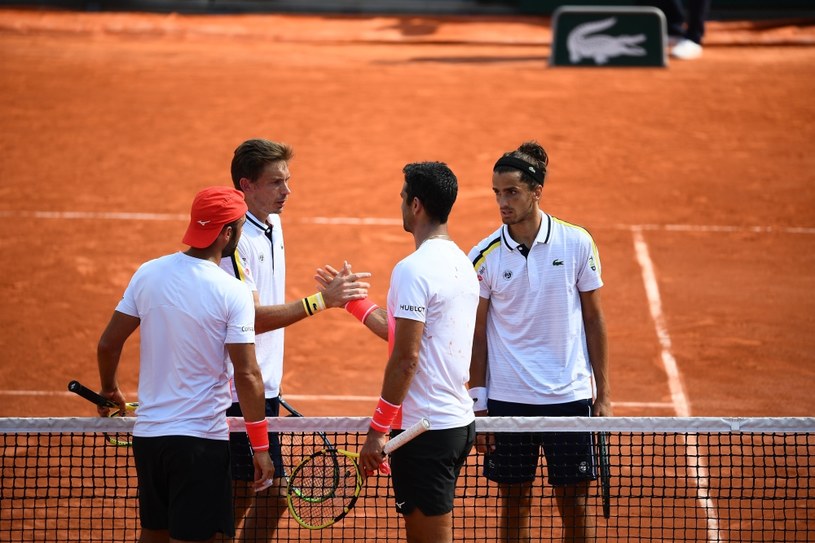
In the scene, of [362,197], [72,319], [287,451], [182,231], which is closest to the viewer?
[287,451]

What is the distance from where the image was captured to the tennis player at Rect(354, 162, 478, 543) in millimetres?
4359

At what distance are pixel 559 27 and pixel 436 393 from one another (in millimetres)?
14967

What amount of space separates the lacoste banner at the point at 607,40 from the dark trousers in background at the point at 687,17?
102 cm

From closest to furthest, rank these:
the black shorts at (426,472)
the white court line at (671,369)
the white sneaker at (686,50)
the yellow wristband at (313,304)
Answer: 1. the black shorts at (426,472)
2. the yellow wristband at (313,304)
3. the white court line at (671,369)
4. the white sneaker at (686,50)

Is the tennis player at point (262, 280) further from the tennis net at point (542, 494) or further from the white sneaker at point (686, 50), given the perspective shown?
the white sneaker at point (686, 50)

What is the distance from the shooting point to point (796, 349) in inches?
387

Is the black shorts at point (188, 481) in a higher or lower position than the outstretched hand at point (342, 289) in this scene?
lower

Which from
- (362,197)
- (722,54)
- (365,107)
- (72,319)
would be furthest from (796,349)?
(722,54)

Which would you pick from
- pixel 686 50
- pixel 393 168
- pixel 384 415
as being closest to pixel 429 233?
pixel 384 415

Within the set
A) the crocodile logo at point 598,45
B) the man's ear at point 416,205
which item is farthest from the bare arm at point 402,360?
the crocodile logo at point 598,45

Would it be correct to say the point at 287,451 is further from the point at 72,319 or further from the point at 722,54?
the point at 722,54

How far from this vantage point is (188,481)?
4.39 m

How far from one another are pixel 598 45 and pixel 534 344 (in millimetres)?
14437

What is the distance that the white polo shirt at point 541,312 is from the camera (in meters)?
5.23
